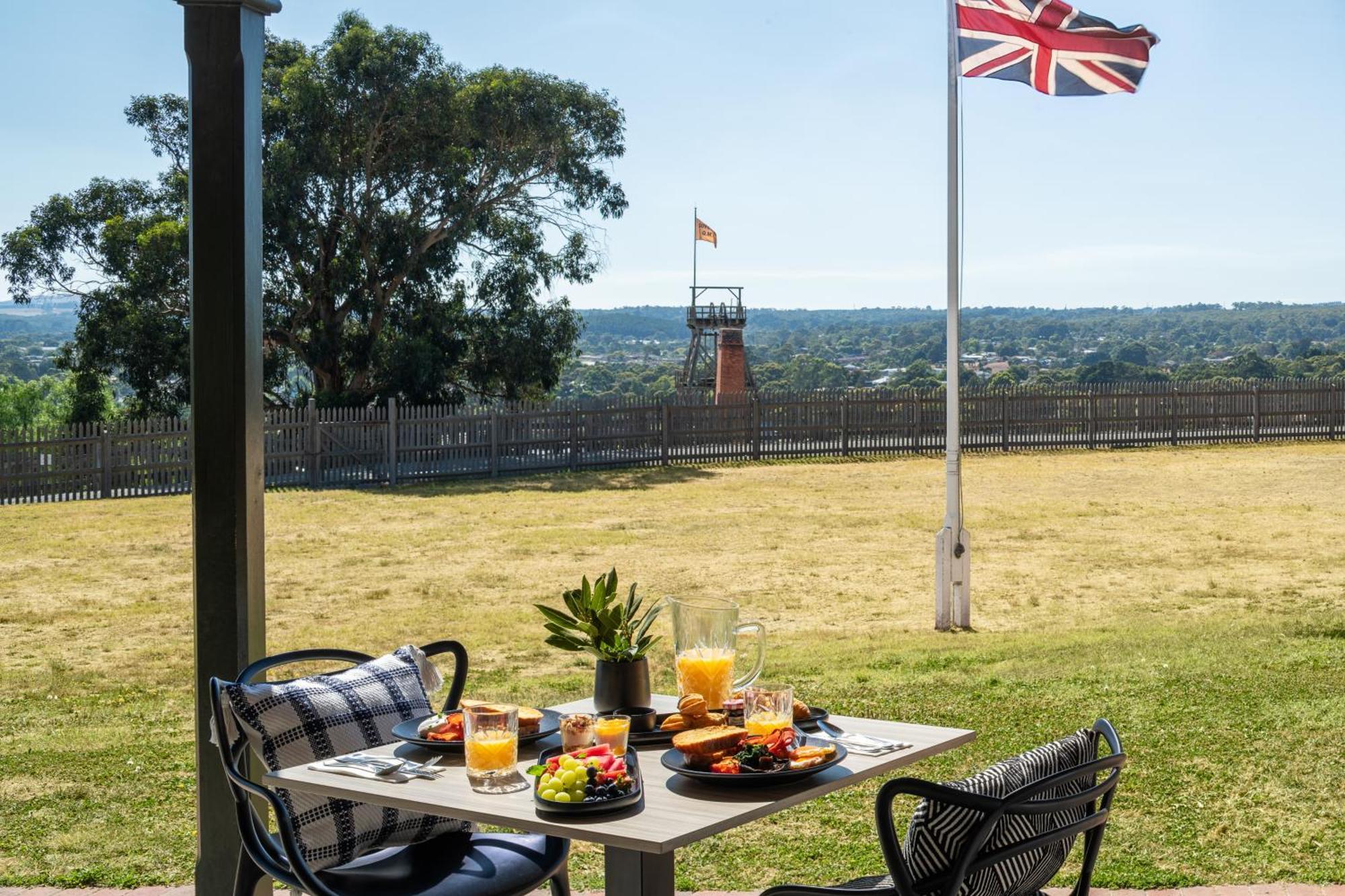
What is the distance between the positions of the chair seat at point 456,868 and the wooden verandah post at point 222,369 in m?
0.52

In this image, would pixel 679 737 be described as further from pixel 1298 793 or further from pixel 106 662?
pixel 106 662

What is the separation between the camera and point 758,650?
3.12 meters

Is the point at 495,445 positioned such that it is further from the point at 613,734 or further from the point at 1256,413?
the point at 613,734

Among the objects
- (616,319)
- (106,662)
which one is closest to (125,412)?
(106,662)

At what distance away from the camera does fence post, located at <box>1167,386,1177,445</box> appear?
2995cm

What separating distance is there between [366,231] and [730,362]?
21423 mm

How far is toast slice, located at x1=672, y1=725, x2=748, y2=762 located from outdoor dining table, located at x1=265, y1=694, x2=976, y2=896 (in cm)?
6

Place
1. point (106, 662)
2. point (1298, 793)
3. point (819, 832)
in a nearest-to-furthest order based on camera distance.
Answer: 1. point (819, 832)
2. point (1298, 793)
3. point (106, 662)

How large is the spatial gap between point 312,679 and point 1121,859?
9.48 ft

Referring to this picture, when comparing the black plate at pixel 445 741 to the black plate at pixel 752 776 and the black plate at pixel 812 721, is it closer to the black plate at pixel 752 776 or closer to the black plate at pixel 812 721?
the black plate at pixel 752 776

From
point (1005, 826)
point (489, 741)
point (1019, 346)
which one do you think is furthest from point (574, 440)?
point (1019, 346)

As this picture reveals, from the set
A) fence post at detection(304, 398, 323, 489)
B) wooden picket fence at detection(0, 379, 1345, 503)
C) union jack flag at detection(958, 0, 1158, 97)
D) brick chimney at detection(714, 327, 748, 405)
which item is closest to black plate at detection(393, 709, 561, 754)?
union jack flag at detection(958, 0, 1158, 97)

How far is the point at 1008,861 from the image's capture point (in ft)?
7.95

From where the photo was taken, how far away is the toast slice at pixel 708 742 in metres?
2.65
